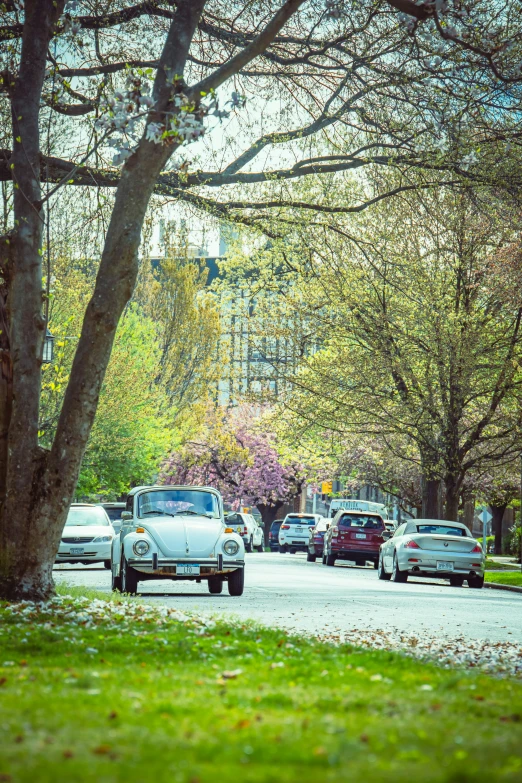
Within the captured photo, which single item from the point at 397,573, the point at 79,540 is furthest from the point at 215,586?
the point at 79,540

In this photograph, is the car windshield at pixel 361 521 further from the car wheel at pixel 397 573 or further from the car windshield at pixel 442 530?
the car windshield at pixel 442 530

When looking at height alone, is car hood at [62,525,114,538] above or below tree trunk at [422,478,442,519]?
below

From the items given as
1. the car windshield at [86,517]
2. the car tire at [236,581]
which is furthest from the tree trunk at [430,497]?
the car tire at [236,581]

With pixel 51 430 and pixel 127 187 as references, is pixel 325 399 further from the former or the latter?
pixel 127 187

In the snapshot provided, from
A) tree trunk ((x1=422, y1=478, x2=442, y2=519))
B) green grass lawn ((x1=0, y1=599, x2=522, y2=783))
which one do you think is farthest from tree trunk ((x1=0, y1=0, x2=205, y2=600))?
tree trunk ((x1=422, y1=478, x2=442, y2=519))

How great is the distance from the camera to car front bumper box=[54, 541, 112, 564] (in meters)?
29.0

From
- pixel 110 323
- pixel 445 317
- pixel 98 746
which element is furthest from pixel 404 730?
pixel 445 317

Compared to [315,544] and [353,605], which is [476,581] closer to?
[353,605]

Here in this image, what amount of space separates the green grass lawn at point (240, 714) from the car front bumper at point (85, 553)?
765 inches

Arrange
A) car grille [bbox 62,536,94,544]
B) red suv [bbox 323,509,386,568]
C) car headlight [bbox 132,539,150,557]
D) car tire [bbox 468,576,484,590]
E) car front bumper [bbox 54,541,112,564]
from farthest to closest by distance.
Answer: red suv [bbox 323,509,386,568], car grille [bbox 62,536,94,544], car front bumper [bbox 54,541,112,564], car tire [bbox 468,576,484,590], car headlight [bbox 132,539,150,557]

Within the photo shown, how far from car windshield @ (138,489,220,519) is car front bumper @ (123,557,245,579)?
4.13 ft

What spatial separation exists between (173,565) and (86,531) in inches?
501

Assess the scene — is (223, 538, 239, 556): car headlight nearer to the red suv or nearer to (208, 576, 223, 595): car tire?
(208, 576, 223, 595): car tire

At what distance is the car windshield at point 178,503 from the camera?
60.9ft
